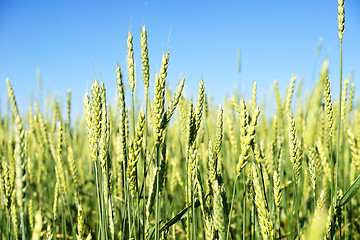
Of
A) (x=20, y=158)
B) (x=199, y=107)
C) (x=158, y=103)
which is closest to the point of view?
(x=20, y=158)

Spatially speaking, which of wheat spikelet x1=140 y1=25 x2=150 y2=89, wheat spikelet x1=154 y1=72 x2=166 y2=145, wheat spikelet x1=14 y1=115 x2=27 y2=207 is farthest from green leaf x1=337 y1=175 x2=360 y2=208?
wheat spikelet x1=14 y1=115 x2=27 y2=207

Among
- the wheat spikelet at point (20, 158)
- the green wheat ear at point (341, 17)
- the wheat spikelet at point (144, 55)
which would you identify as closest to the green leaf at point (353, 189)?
the green wheat ear at point (341, 17)

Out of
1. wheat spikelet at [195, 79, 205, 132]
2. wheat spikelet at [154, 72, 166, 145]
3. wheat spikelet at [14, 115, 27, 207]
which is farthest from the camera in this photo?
wheat spikelet at [195, 79, 205, 132]

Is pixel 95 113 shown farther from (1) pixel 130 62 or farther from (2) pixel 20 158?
(2) pixel 20 158

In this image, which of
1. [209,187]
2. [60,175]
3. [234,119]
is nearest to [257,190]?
[209,187]

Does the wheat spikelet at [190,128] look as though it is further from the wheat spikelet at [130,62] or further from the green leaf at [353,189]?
the green leaf at [353,189]

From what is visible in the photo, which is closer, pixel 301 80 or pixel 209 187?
pixel 209 187

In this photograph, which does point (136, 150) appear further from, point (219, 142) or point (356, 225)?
point (356, 225)

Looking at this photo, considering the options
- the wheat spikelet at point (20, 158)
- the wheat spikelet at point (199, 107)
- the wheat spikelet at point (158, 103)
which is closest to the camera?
the wheat spikelet at point (20, 158)

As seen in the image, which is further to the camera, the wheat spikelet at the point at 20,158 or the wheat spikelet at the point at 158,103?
the wheat spikelet at the point at 158,103

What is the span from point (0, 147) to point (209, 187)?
236 cm

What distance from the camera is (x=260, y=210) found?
83cm

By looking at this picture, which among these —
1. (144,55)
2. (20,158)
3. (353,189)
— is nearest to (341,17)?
(353,189)

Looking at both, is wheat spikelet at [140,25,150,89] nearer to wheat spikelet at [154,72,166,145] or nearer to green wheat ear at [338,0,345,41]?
wheat spikelet at [154,72,166,145]
